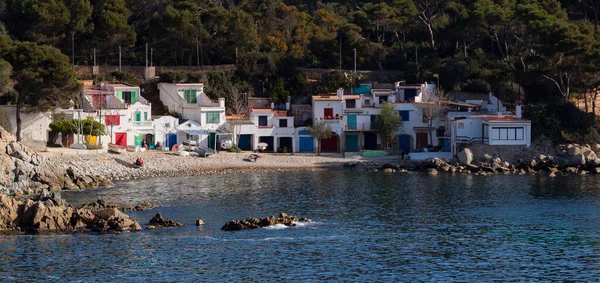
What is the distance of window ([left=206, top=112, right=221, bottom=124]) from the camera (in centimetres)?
8181

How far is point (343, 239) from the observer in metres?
48.0

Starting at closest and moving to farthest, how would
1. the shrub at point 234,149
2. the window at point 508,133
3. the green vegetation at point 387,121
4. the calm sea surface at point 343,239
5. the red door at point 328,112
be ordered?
the calm sea surface at point 343,239
the window at point 508,133
the shrub at point 234,149
the green vegetation at point 387,121
the red door at point 328,112

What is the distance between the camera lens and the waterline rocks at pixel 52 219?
4884cm

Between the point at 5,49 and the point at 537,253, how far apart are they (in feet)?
138

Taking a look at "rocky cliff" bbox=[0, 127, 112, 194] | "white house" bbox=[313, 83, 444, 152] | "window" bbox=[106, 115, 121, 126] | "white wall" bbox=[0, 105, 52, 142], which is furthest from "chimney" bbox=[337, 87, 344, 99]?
"rocky cliff" bbox=[0, 127, 112, 194]

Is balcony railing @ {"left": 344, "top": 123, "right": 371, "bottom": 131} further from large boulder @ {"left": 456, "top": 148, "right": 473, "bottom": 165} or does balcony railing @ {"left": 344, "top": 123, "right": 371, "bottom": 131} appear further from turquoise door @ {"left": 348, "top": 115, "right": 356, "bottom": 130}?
large boulder @ {"left": 456, "top": 148, "right": 473, "bottom": 165}

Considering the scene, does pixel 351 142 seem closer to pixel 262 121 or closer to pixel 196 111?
pixel 262 121

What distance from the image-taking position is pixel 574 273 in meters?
41.4

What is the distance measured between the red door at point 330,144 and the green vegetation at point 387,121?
3.37m

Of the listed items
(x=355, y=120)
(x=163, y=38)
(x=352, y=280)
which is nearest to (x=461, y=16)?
(x=355, y=120)

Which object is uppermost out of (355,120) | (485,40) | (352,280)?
(485,40)

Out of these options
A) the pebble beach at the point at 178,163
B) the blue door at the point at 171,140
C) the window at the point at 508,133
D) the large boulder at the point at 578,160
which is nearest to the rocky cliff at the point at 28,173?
the pebble beach at the point at 178,163

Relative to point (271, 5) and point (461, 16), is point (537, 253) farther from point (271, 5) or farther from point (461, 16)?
point (271, 5)

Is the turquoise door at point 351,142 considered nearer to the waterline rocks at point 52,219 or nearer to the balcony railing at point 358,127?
the balcony railing at point 358,127
